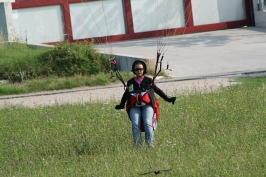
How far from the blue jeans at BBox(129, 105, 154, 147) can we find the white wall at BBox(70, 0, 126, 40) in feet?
64.4

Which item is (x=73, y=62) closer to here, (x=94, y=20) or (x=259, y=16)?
(x=94, y=20)

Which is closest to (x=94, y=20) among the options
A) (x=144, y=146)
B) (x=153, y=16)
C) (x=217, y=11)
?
(x=153, y=16)

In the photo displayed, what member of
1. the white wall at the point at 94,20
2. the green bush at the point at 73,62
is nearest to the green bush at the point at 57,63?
the green bush at the point at 73,62

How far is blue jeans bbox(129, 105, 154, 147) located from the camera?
10.0 m

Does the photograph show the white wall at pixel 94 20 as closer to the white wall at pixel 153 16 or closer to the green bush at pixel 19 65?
the white wall at pixel 153 16

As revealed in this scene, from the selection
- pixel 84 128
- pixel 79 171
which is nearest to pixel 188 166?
pixel 79 171

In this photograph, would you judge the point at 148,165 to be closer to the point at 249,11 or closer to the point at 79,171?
the point at 79,171

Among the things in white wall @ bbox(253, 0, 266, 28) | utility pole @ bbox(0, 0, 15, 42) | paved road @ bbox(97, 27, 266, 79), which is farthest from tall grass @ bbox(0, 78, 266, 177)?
white wall @ bbox(253, 0, 266, 28)

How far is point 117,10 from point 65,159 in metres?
21.2

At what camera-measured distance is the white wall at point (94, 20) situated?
30.0 metres

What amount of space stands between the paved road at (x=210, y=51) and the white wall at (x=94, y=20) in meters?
0.89

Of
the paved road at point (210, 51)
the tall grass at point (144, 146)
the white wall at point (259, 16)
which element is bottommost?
the tall grass at point (144, 146)

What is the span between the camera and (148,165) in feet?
28.2

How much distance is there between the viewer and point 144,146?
32.2 ft
